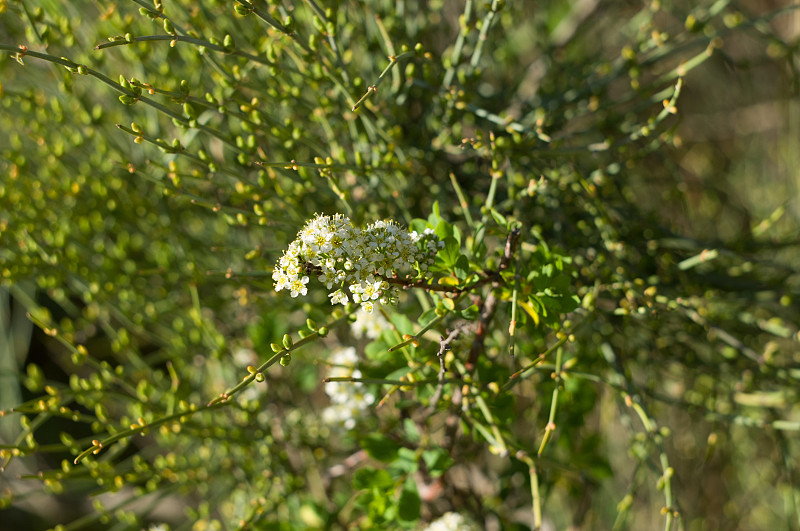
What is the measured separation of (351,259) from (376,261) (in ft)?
0.10

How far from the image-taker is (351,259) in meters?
0.74

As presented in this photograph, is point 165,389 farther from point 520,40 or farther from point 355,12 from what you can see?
point 520,40

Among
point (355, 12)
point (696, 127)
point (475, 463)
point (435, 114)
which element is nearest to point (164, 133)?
point (355, 12)

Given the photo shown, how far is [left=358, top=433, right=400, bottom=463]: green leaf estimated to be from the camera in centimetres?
103

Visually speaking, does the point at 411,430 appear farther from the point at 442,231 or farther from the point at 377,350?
the point at 442,231

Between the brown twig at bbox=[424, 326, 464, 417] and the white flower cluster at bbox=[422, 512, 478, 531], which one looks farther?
the white flower cluster at bbox=[422, 512, 478, 531]

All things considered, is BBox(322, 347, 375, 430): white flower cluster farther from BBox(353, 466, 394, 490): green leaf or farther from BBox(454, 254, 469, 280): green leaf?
BBox(454, 254, 469, 280): green leaf

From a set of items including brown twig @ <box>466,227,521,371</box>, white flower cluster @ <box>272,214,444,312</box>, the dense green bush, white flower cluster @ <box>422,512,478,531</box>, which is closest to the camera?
white flower cluster @ <box>272,214,444,312</box>

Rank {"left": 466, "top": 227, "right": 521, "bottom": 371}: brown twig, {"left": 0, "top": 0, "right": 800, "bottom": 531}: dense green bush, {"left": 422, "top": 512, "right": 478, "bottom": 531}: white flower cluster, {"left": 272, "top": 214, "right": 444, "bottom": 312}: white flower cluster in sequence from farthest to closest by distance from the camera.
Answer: {"left": 422, "top": 512, "right": 478, "bottom": 531}: white flower cluster < {"left": 0, "top": 0, "right": 800, "bottom": 531}: dense green bush < {"left": 466, "top": 227, "right": 521, "bottom": 371}: brown twig < {"left": 272, "top": 214, "right": 444, "bottom": 312}: white flower cluster

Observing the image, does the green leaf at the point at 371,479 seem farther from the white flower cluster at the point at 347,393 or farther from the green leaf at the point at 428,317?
the green leaf at the point at 428,317

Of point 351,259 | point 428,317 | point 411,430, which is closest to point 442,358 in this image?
point 428,317

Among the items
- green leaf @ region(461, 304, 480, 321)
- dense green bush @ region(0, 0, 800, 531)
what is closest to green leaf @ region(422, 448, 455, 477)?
dense green bush @ region(0, 0, 800, 531)

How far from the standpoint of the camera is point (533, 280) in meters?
0.85

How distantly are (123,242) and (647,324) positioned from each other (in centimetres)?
110
